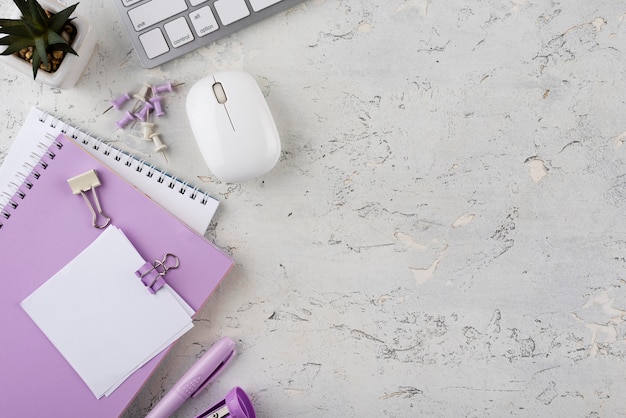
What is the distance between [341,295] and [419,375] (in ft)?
0.40

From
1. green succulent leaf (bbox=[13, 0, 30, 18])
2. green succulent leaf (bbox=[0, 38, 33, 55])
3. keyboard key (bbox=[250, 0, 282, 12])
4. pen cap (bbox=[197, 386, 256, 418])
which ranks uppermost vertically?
green succulent leaf (bbox=[13, 0, 30, 18])

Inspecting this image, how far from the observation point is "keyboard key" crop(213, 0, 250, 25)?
604mm

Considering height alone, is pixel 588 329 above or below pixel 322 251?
below

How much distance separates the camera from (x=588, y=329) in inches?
25.1

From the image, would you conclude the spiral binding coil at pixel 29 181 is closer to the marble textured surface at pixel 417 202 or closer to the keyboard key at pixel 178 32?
the marble textured surface at pixel 417 202

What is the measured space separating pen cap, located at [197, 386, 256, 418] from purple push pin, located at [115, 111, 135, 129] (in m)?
0.31

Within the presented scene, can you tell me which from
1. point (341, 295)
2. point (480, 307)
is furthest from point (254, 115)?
point (480, 307)

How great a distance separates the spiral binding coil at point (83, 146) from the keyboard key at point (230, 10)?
0.58 feet

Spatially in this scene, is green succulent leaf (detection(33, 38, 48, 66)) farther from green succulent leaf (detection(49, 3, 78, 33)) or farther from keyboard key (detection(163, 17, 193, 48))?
keyboard key (detection(163, 17, 193, 48))

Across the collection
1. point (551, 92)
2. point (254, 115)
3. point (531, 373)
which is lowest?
point (531, 373)

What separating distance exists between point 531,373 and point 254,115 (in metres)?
0.41

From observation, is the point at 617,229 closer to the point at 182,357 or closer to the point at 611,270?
the point at 611,270

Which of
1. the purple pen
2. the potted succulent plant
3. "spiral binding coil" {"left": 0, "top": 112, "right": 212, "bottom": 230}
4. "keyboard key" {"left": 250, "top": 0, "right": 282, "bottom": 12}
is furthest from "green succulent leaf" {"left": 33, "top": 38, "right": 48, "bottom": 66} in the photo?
the purple pen

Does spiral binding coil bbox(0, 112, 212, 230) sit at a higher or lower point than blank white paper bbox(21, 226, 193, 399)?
higher
